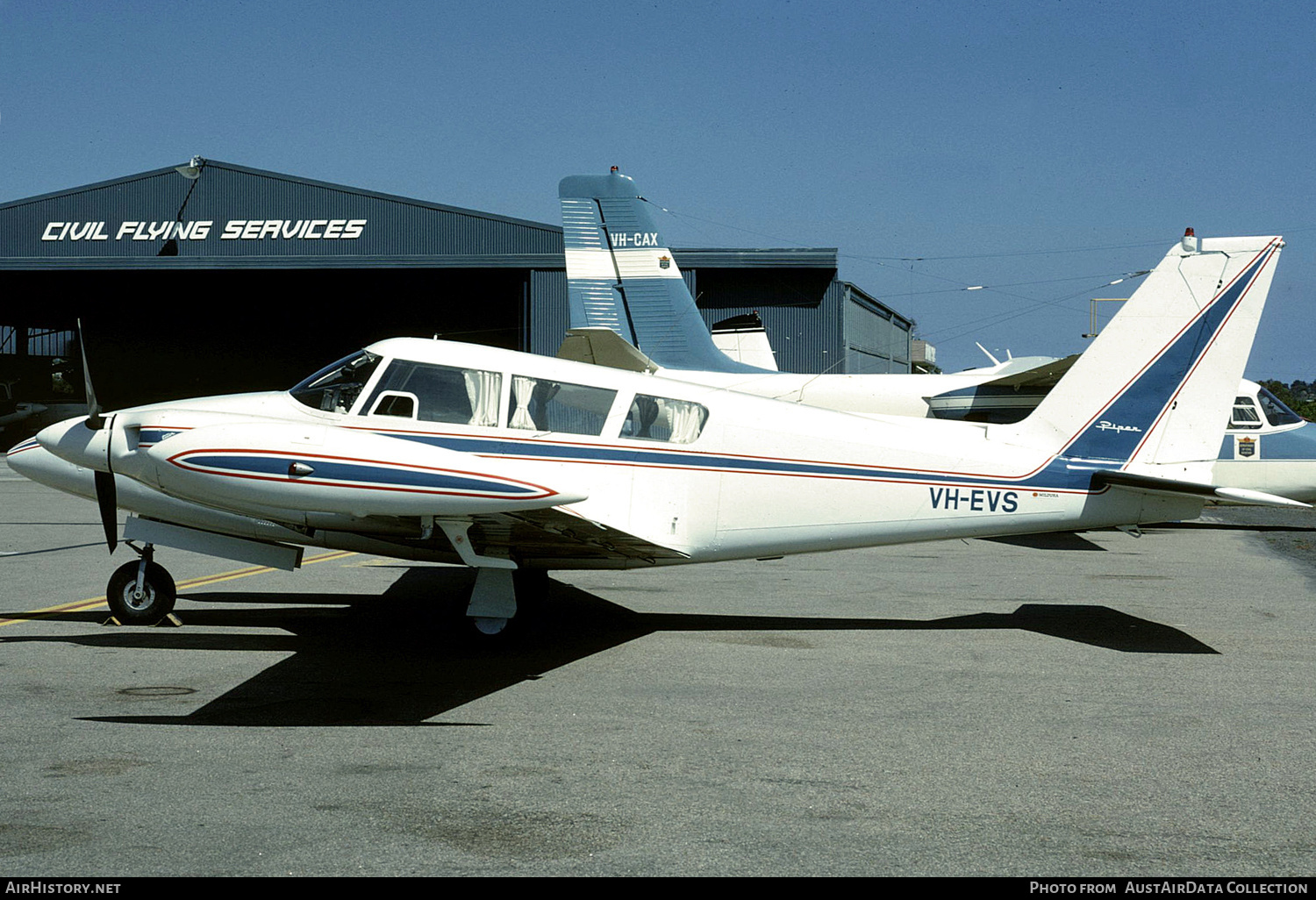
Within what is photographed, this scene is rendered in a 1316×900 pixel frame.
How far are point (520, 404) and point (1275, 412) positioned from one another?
13.4 m

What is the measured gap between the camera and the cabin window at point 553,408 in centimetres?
841

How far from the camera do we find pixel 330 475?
21.1 ft

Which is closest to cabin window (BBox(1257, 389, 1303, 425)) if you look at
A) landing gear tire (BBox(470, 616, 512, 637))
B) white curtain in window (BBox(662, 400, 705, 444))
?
white curtain in window (BBox(662, 400, 705, 444))

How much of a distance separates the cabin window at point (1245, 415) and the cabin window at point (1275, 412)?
0.17 meters

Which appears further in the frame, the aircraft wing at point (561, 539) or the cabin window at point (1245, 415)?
the cabin window at point (1245, 415)

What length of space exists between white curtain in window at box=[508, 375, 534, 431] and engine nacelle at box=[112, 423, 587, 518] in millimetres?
1853

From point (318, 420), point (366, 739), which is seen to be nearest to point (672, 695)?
point (366, 739)

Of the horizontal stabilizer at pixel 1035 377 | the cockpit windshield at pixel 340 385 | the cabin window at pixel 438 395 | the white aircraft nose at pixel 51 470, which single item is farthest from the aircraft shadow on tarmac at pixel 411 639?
the horizontal stabilizer at pixel 1035 377

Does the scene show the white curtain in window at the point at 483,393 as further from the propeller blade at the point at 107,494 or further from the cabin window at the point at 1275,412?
the cabin window at the point at 1275,412

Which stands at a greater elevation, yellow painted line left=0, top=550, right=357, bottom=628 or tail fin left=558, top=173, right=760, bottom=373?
→ tail fin left=558, top=173, right=760, bottom=373

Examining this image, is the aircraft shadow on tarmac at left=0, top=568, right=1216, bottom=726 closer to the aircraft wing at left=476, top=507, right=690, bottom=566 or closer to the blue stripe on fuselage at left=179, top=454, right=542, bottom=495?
the aircraft wing at left=476, top=507, right=690, bottom=566

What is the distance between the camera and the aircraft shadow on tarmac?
22.0 feet

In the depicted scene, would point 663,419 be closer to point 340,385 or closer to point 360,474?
point 340,385

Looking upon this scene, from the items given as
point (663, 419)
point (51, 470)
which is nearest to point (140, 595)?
point (51, 470)
